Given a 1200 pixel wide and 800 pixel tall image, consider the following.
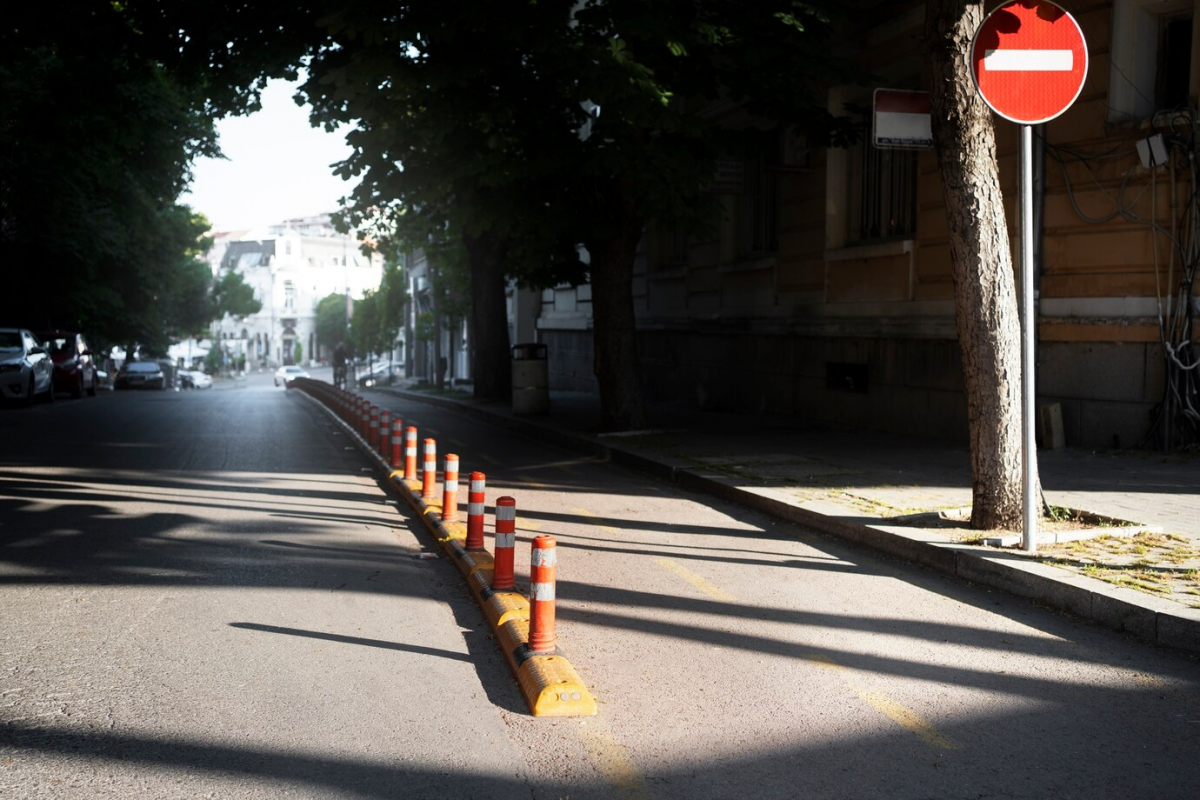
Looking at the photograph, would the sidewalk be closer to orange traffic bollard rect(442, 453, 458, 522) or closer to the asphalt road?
the asphalt road

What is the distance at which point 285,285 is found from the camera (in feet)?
449

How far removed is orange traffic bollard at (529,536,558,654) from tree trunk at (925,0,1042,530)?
3953mm

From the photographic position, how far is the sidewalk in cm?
645

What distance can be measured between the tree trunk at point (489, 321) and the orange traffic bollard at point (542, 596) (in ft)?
69.3

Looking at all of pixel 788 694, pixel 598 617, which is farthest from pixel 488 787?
pixel 598 617

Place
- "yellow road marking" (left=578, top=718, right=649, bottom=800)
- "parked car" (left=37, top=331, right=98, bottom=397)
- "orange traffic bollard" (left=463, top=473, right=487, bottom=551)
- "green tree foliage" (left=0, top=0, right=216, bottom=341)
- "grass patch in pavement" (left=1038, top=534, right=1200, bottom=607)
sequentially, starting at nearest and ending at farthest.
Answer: "yellow road marking" (left=578, top=718, right=649, bottom=800)
"grass patch in pavement" (left=1038, top=534, right=1200, bottom=607)
"orange traffic bollard" (left=463, top=473, right=487, bottom=551)
"green tree foliage" (left=0, top=0, right=216, bottom=341)
"parked car" (left=37, top=331, right=98, bottom=397)

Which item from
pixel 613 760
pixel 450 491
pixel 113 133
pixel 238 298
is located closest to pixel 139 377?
pixel 113 133

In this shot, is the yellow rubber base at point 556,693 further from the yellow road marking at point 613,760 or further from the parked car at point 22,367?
the parked car at point 22,367

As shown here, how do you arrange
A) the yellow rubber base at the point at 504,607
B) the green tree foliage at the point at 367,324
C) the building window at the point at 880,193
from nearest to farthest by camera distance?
the yellow rubber base at the point at 504,607 < the building window at the point at 880,193 < the green tree foliage at the point at 367,324

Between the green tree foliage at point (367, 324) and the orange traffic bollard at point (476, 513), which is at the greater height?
the green tree foliage at point (367, 324)

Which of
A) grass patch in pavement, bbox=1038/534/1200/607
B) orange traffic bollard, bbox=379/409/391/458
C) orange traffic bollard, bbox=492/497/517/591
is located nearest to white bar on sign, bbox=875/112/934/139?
grass patch in pavement, bbox=1038/534/1200/607

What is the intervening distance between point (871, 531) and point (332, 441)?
1145 centimetres

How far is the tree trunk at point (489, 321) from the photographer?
26.5 m

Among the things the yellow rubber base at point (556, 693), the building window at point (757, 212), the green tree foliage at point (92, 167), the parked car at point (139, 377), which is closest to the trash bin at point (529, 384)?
the building window at point (757, 212)
